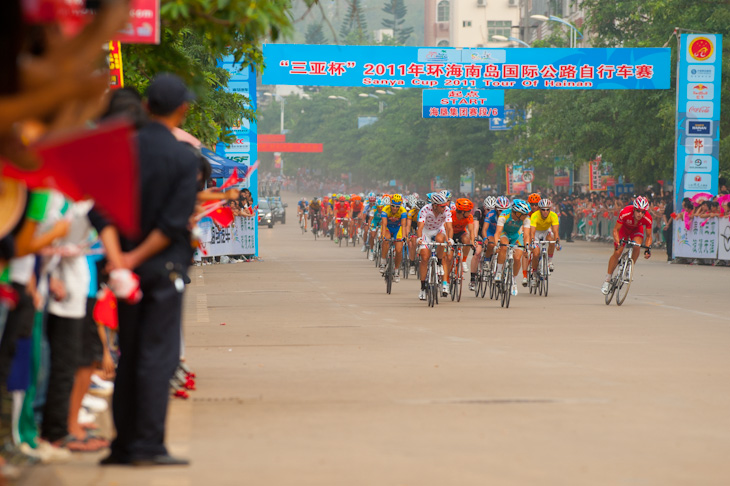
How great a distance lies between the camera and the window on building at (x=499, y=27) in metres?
132

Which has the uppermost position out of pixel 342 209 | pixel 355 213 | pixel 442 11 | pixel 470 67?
pixel 442 11

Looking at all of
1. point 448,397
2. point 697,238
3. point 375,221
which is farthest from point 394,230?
point 448,397

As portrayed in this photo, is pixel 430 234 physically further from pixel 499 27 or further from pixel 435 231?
pixel 499 27

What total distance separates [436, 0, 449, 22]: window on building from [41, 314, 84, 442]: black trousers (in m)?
153

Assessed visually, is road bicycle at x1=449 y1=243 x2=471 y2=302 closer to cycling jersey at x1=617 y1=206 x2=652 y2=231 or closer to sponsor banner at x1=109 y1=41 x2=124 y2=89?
cycling jersey at x1=617 y1=206 x2=652 y2=231

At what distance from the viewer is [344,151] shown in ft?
431

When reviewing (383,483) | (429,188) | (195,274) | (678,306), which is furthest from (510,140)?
(383,483)

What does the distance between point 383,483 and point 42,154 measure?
3640mm

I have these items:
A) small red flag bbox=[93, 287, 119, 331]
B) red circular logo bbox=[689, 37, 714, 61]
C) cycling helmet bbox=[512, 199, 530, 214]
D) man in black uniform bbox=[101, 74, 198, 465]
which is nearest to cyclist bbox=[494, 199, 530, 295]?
cycling helmet bbox=[512, 199, 530, 214]

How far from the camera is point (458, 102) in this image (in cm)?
4616

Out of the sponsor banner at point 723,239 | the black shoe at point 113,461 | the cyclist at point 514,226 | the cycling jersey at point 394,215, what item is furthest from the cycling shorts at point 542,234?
the black shoe at point 113,461

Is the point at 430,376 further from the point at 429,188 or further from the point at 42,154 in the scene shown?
the point at 429,188

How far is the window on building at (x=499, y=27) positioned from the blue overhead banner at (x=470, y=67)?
305 feet

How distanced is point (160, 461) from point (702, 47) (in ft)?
101
